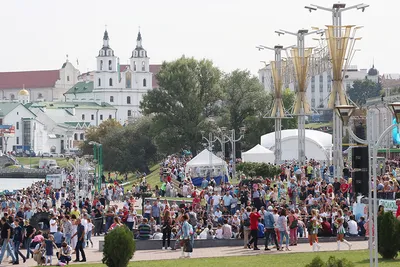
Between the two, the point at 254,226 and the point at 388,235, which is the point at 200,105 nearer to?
the point at 254,226

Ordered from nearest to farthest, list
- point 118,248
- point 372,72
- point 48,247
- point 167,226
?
point 118,248
point 48,247
point 167,226
point 372,72

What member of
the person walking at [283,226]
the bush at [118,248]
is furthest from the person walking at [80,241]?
the person walking at [283,226]

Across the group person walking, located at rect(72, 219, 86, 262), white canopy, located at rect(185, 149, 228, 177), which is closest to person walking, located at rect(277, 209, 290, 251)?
person walking, located at rect(72, 219, 86, 262)

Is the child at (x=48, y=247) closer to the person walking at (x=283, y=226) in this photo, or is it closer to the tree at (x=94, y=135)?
the person walking at (x=283, y=226)

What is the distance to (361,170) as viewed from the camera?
1750 cm

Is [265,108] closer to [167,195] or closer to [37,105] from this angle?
[167,195]

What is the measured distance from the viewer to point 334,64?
37719 mm

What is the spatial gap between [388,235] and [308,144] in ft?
123

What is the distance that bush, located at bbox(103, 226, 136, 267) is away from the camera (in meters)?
21.2

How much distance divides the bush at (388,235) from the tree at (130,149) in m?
71.6

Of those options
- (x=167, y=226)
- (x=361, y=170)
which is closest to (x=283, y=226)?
(x=167, y=226)

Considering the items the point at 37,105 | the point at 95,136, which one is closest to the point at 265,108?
the point at 95,136

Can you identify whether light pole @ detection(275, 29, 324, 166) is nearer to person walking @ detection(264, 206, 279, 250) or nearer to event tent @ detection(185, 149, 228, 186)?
event tent @ detection(185, 149, 228, 186)

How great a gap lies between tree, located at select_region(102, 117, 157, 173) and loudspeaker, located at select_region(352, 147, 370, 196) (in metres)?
74.9
